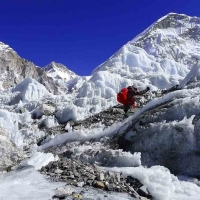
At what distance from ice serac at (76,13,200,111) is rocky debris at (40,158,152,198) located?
39266mm

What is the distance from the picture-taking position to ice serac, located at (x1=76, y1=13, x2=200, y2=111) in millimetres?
58750

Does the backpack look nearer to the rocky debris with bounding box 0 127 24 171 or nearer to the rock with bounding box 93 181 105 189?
the rocky debris with bounding box 0 127 24 171

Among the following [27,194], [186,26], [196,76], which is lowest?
[27,194]

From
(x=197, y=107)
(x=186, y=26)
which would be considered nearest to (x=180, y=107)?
(x=197, y=107)

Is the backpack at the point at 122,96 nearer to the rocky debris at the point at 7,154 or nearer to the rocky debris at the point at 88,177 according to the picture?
the rocky debris at the point at 7,154

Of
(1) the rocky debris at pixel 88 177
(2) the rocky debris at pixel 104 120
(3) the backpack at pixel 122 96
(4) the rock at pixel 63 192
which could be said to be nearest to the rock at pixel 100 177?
(1) the rocky debris at pixel 88 177

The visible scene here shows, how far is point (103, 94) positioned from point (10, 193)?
167 ft

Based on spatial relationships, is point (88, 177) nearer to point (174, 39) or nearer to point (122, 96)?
point (122, 96)

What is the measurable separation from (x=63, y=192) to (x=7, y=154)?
4120 mm

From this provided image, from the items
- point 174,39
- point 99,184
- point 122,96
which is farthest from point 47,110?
point 174,39

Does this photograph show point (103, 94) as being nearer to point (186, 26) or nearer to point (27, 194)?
point (27, 194)

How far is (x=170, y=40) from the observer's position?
371 ft

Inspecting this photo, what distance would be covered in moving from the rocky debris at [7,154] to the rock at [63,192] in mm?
3323

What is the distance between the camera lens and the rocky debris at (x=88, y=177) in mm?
8398
